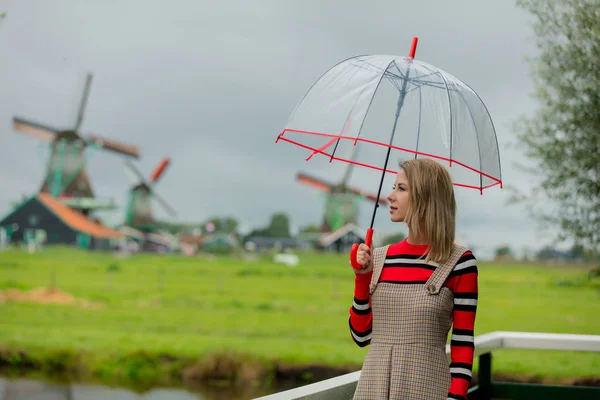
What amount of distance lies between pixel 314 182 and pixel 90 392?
30.3 feet

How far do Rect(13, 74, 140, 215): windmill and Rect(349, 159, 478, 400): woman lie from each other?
55.7 feet

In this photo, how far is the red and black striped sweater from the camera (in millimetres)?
1387

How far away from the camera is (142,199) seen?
63.2 ft

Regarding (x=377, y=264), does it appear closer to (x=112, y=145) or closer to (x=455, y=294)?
(x=455, y=294)

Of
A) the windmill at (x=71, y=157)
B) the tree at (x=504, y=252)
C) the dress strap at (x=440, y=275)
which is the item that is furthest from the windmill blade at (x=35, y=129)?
the dress strap at (x=440, y=275)

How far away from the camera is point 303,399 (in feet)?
5.96

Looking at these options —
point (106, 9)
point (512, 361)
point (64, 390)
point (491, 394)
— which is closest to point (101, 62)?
point (106, 9)

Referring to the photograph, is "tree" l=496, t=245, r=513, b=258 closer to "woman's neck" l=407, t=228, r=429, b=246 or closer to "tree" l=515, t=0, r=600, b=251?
"tree" l=515, t=0, r=600, b=251

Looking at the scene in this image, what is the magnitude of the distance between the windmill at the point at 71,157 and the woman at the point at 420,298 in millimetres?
16983

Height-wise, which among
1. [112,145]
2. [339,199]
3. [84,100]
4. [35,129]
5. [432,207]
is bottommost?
[432,207]

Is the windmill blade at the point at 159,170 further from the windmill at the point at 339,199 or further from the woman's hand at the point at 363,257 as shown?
the woman's hand at the point at 363,257

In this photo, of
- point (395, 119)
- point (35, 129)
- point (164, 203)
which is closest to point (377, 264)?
point (395, 119)

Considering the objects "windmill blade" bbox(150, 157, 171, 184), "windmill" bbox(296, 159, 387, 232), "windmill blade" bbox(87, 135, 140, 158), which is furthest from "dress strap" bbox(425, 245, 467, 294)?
"windmill blade" bbox(87, 135, 140, 158)

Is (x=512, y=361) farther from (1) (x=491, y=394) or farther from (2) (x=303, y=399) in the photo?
(2) (x=303, y=399)
